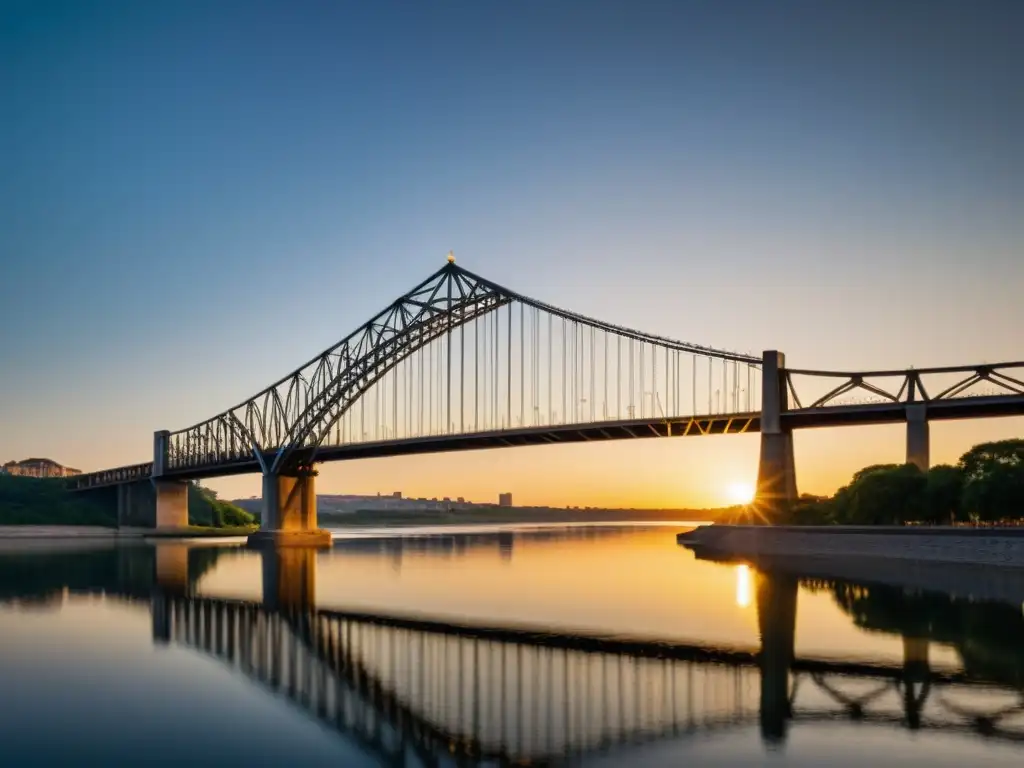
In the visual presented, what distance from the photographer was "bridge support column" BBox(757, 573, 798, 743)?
59.1ft

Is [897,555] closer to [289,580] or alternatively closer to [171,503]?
[289,580]

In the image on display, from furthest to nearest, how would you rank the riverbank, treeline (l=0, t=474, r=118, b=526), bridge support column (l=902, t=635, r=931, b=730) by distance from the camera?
treeline (l=0, t=474, r=118, b=526)
the riverbank
bridge support column (l=902, t=635, r=931, b=730)

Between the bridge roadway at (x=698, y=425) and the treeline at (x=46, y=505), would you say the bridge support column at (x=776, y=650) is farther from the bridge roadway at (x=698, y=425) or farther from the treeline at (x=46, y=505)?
the treeline at (x=46, y=505)

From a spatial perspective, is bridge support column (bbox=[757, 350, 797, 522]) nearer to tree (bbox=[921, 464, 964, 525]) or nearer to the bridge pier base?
tree (bbox=[921, 464, 964, 525])

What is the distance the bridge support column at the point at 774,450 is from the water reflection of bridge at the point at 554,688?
135ft

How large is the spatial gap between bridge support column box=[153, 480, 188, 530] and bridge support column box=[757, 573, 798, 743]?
8501 centimetres

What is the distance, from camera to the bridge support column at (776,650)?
709 inches

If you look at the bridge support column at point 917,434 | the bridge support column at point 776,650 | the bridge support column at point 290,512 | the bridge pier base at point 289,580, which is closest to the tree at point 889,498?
the bridge support column at point 917,434

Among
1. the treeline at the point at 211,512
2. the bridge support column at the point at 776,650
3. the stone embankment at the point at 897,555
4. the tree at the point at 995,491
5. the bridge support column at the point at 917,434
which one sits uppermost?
the bridge support column at the point at 917,434

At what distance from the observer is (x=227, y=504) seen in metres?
138

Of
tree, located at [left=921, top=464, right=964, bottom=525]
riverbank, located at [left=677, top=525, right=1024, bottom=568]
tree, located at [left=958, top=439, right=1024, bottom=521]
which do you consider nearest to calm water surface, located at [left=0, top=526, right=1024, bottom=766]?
riverbank, located at [left=677, top=525, right=1024, bottom=568]

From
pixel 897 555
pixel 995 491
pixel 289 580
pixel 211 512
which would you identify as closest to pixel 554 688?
pixel 289 580

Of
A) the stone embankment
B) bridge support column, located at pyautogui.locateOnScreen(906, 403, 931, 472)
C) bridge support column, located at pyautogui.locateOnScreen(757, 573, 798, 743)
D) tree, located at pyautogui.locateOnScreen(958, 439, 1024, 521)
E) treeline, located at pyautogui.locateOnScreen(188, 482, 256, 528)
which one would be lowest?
treeline, located at pyautogui.locateOnScreen(188, 482, 256, 528)

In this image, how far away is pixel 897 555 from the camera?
57938 mm
